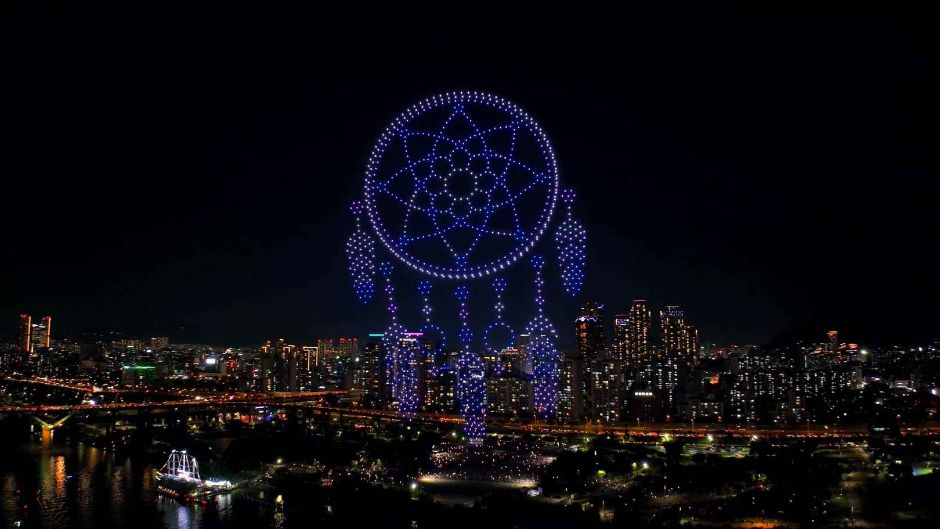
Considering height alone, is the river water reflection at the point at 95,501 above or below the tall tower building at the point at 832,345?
below

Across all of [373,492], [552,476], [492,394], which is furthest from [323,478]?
[492,394]

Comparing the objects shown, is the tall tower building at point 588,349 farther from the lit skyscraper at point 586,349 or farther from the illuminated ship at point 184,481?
the illuminated ship at point 184,481

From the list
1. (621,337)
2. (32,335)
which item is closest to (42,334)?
(32,335)

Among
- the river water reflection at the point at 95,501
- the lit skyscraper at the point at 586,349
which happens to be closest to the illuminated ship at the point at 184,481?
the river water reflection at the point at 95,501

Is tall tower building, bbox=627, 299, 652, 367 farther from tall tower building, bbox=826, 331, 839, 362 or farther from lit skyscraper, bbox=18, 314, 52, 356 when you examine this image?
lit skyscraper, bbox=18, 314, 52, 356

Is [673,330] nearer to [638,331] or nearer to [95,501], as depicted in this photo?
[638,331]

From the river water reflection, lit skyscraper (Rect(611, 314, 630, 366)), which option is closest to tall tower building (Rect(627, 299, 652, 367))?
lit skyscraper (Rect(611, 314, 630, 366))

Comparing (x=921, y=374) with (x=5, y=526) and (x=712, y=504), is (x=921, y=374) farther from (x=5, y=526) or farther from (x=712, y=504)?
(x=5, y=526)
